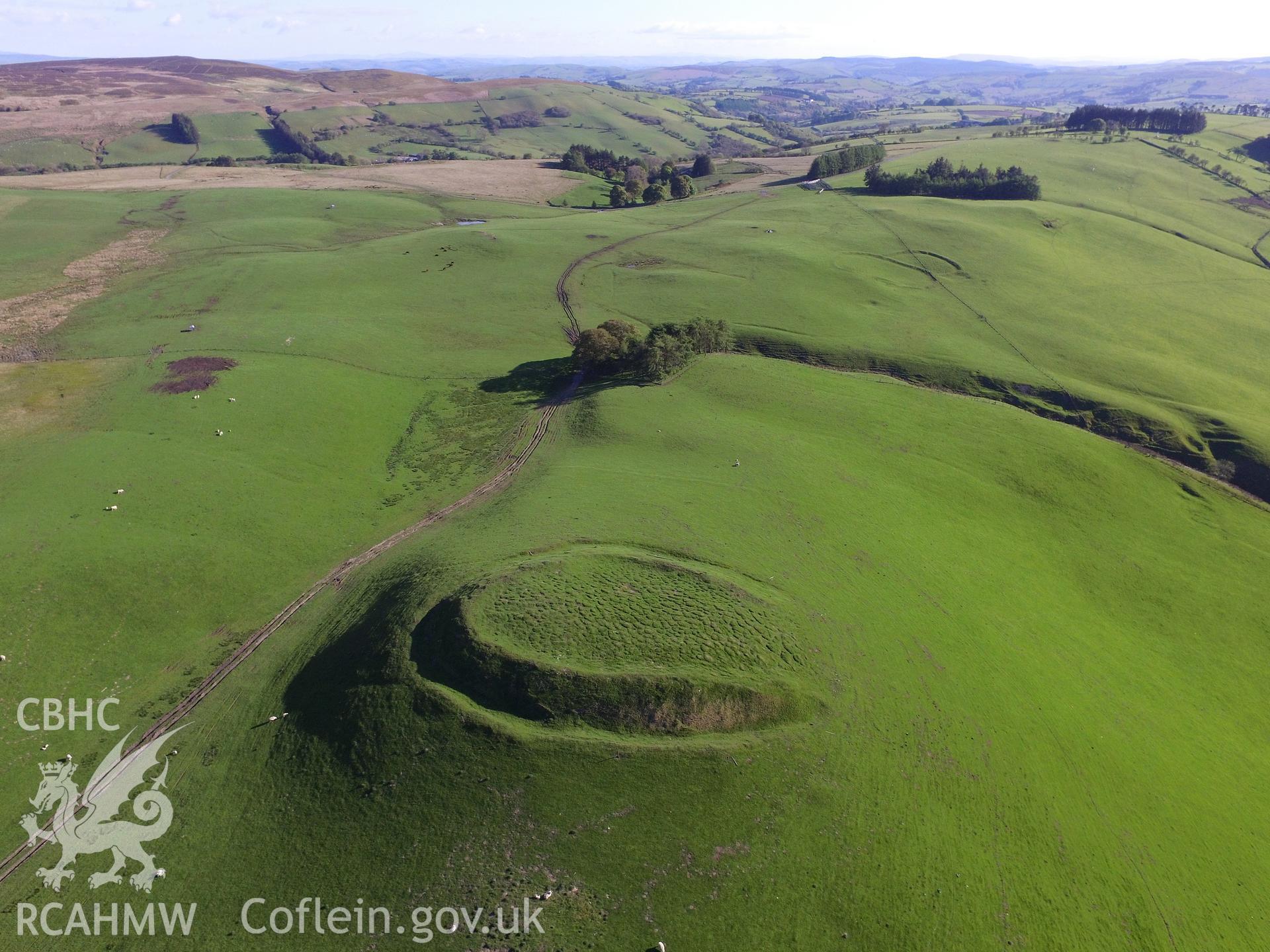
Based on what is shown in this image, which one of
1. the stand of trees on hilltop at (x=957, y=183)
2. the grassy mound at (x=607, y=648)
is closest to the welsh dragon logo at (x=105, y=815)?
the grassy mound at (x=607, y=648)

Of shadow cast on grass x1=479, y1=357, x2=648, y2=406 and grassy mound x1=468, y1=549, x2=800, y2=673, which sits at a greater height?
grassy mound x1=468, y1=549, x2=800, y2=673

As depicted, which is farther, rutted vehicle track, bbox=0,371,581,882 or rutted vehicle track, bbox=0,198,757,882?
rutted vehicle track, bbox=0,198,757,882

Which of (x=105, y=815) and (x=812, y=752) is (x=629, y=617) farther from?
(x=105, y=815)

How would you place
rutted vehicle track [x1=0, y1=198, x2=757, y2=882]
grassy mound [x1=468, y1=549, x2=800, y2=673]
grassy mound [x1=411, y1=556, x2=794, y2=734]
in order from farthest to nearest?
grassy mound [x1=468, y1=549, x2=800, y2=673]
grassy mound [x1=411, y1=556, x2=794, y2=734]
rutted vehicle track [x1=0, y1=198, x2=757, y2=882]

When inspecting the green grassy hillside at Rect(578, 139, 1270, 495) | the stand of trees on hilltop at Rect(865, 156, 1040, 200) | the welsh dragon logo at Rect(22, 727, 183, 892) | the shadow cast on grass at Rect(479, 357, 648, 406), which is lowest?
the welsh dragon logo at Rect(22, 727, 183, 892)
